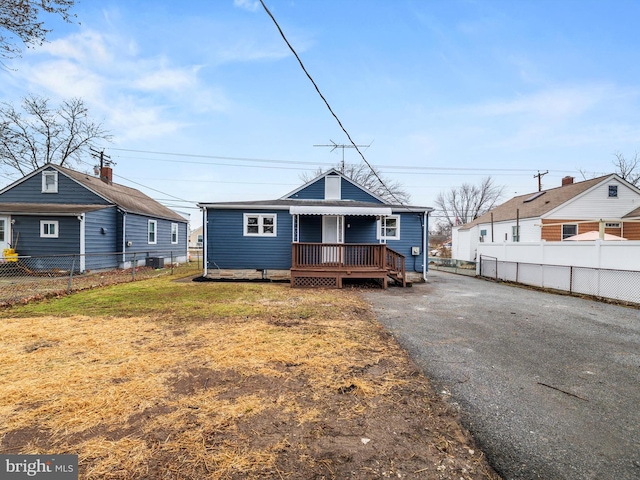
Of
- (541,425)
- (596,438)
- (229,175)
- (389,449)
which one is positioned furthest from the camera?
(229,175)

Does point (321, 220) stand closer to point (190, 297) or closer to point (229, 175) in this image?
point (190, 297)

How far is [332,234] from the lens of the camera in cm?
1265

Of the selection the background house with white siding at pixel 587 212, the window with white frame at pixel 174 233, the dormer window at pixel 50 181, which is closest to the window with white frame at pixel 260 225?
the dormer window at pixel 50 181

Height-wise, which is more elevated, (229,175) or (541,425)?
(229,175)

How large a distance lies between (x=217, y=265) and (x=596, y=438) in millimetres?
11896

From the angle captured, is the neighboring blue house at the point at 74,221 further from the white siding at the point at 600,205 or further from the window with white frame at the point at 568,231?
the white siding at the point at 600,205

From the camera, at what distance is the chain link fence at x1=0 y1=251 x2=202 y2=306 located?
31.7ft

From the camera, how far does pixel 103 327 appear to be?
516 centimetres

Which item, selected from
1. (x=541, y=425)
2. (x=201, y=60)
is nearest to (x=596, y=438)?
(x=541, y=425)

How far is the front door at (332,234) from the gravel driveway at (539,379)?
4.11m

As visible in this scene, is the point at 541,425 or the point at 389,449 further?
the point at 541,425

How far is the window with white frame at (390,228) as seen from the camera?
12680 mm

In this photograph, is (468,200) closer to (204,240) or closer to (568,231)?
(568,231)

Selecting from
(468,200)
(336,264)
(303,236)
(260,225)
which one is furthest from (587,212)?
(468,200)
